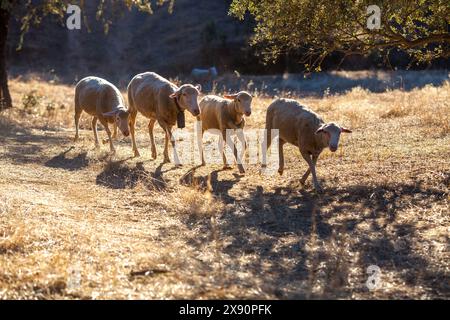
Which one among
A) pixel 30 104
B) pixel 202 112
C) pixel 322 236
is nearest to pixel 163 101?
pixel 202 112

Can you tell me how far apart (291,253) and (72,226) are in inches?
105

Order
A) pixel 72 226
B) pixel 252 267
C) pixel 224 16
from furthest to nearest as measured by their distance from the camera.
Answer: pixel 224 16, pixel 72 226, pixel 252 267

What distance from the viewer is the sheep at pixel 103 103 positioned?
1302 centimetres

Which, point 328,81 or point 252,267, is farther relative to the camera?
point 328,81

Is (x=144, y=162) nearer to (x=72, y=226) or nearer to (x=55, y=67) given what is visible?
(x=72, y=226)

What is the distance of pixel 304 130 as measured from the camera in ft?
33.5

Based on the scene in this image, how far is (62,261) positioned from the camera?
6.20 meters

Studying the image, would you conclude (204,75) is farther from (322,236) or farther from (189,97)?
(322,236)

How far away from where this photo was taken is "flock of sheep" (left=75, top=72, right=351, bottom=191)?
33.3ft

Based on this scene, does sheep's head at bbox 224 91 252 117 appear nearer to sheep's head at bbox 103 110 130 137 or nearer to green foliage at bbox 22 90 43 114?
sheep's head at bbox 103 110 130 137

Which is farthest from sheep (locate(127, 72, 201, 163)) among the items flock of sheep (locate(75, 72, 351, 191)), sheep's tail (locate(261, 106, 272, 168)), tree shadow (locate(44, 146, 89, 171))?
sheep's tail (locate(261, 106, 272, 168))

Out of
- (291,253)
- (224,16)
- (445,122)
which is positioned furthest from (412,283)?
(224,16)

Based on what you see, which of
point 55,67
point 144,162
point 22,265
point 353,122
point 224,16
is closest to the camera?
point 22,265

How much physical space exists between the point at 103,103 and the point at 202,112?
265 centimetres
